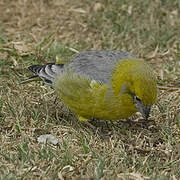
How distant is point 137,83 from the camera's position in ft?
17.4

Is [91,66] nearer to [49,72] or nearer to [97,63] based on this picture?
[97,63]

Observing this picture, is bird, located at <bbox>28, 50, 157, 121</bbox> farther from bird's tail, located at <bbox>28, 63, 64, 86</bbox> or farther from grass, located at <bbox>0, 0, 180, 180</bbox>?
grass, located at <bbox>0, 0, 180, 180</bbox>

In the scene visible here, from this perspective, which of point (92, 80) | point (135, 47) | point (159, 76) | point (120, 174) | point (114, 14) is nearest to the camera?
point (120, 174)

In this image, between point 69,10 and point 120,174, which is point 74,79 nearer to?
point 120,174

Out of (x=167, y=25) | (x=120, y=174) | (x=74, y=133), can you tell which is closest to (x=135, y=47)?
(x=167, y=25)

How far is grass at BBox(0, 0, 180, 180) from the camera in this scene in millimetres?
5230

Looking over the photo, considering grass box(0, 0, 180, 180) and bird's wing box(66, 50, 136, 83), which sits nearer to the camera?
grass box(0, 0, 180, 180)

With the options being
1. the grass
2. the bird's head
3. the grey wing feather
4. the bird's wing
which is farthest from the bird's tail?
the bird's head

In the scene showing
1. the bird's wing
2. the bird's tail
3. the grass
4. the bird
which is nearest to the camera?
the grass

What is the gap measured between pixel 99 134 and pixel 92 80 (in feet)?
2.27

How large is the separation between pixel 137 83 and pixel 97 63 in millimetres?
838

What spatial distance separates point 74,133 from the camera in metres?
5.96

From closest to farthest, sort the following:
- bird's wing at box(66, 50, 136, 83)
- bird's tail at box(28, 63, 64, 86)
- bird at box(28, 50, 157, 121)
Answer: bird at box(28, 50, 157, 121) < bird's wing at box(66, 50, 136, 83) < bird's tail at box(28, 63, 64, 86)

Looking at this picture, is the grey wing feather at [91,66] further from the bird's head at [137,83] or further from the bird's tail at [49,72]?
the bird's head at [137,83]
